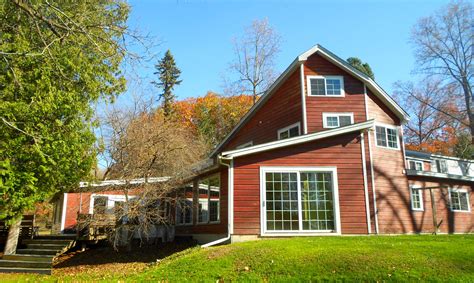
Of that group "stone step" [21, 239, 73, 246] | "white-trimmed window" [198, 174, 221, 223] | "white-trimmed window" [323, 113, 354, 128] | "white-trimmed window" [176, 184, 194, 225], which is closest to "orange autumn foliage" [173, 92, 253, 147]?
"white-trimmed window" [176, 184, 194, 225]

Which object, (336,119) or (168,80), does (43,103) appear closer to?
(336,119)

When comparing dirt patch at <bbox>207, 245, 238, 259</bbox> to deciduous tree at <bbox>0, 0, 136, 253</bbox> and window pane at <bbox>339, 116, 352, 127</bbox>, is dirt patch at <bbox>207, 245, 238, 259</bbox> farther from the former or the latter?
window pane at <bbox>339, 116, 352, 127</bbox>

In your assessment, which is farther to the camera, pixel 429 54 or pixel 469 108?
pixel 429 54

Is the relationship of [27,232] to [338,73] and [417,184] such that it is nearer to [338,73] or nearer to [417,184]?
[338,73]

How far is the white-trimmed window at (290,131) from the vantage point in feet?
53.2

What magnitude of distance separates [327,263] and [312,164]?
16.4 feet

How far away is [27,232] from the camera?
16.9m

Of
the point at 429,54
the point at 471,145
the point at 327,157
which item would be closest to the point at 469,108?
the point at 471,145

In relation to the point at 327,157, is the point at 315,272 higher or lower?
lower

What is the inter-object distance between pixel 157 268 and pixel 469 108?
29.9 m

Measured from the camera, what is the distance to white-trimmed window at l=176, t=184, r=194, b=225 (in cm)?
1730

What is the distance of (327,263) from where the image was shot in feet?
27.6

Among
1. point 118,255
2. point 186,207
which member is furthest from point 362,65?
point 118,255

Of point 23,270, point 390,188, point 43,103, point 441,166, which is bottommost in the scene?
point 23,270
